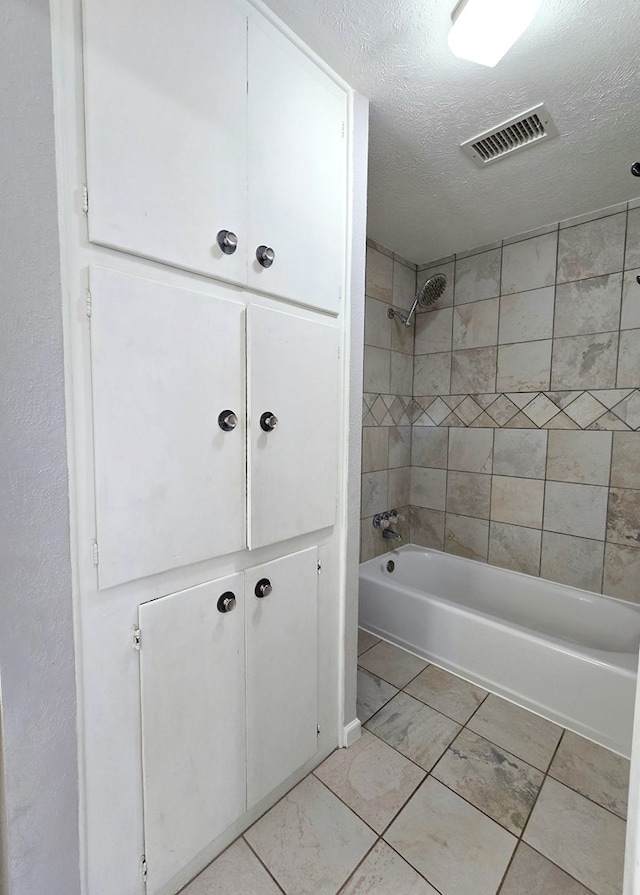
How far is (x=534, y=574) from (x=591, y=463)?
732mm

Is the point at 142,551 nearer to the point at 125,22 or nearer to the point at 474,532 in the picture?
the point at 125,22

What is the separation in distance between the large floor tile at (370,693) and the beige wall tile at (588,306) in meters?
2.06

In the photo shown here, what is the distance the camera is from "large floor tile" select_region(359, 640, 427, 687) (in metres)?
1.84

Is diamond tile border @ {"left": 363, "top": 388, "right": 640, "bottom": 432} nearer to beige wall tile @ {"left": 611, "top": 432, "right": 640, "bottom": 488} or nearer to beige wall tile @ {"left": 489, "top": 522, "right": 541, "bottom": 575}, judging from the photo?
beige wall tile @ {"left": 611, "top": 432, "right": 640, "bottom": 488}

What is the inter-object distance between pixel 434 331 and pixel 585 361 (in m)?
0.92

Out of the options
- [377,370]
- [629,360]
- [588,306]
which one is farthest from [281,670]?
[588,306]

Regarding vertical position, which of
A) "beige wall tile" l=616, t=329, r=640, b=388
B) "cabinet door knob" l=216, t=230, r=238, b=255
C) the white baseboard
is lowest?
the white baseboard

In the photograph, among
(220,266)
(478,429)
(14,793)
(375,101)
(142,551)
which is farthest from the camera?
(478,429)

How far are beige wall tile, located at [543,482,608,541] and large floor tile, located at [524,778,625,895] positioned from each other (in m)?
1.23

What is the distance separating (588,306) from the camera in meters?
2.02

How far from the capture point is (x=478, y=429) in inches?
95.7

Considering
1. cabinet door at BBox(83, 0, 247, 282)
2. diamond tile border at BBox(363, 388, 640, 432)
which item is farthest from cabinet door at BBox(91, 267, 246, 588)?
diamond tile border at BBox(363, 388, 640, 432)

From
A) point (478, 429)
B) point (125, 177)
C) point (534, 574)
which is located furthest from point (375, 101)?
point (534, 574)

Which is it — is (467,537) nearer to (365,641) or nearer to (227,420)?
(365,641)
